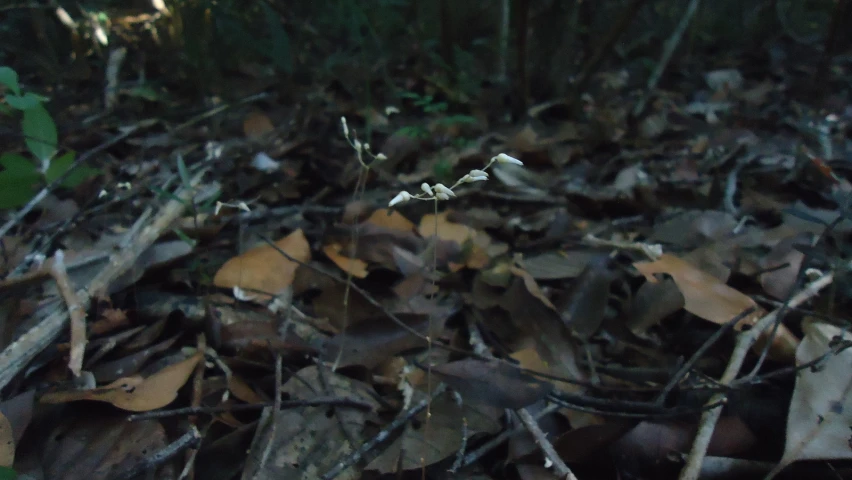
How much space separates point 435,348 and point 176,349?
1.78ft

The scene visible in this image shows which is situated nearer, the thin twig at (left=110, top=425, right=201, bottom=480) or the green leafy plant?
the thin twig at (left=110, top=425, right=201, bottom=480)

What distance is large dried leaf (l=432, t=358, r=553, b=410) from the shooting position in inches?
35.6

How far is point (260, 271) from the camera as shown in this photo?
50.4 inches

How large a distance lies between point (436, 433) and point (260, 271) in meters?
0.63

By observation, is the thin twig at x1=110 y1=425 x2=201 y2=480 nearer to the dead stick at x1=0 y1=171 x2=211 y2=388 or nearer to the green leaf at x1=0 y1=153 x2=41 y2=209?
the dead stick at x1=0 y1=171 x2=211 y2=388

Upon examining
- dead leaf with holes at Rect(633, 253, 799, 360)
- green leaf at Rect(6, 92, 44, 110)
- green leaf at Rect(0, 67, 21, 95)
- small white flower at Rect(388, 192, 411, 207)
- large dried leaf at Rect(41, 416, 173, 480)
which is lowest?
dead leaf with holes at Rect(633, 253, 799, 360)

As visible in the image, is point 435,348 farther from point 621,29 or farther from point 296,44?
point 296,44

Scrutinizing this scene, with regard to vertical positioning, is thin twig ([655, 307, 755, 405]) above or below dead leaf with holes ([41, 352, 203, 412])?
below

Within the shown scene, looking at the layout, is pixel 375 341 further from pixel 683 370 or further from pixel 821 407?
pixel 821 407

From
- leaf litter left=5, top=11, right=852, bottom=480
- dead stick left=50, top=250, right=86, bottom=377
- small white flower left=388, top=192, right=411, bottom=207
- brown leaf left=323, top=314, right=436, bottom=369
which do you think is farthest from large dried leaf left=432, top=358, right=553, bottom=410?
dead stick left=50, top=250, right=86, bottom=377

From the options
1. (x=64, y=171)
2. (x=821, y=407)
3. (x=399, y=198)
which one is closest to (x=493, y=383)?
(x=399, y=198)

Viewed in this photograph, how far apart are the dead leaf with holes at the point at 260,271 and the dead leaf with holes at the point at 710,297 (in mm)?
851

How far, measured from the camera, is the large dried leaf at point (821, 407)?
0.81 meters

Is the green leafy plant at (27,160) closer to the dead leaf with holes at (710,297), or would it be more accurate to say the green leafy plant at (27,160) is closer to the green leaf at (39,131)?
the green leaf at (39,131)
